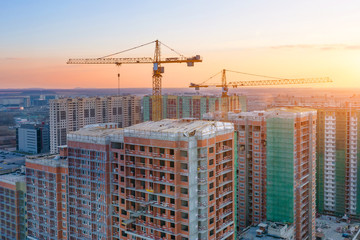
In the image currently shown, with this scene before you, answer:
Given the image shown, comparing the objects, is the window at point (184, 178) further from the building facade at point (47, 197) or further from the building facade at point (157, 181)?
the building facade at point (47, 197)

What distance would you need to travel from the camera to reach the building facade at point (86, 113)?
9756cm

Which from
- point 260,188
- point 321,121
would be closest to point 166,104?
point 321,121

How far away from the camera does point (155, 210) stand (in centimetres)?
2575

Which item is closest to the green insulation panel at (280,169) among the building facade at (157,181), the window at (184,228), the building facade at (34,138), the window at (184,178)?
the building facade at (157,181)

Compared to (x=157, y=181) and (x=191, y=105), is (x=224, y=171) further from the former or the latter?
(x=191, y=105)

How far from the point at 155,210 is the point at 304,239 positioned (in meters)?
22.8

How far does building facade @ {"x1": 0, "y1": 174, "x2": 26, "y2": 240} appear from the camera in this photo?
124 feet

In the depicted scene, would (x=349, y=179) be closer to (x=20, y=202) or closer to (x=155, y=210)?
(x=155, y=210)

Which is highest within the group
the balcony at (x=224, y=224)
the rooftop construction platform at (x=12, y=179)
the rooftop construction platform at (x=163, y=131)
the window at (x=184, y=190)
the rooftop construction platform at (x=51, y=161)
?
the rooftop construction platform at (x=163, y=131)

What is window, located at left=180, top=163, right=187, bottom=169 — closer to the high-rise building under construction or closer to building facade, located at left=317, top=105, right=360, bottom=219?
the high-rise building under construction

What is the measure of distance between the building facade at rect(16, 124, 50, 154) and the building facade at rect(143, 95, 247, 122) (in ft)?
106

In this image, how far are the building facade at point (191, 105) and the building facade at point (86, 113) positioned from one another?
14088 millimetres

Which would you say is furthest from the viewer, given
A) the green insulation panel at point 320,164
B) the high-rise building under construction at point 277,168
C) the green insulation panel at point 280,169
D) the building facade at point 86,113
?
the building facade at point 86,113

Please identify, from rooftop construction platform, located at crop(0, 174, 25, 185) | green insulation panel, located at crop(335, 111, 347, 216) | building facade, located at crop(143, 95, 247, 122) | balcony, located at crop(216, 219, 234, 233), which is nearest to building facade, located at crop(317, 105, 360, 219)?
green insulation panel, located at crop(335, 111, 347, 216)
